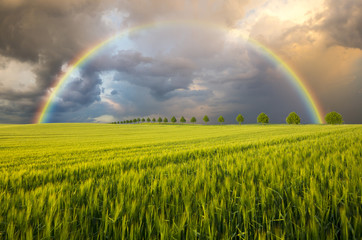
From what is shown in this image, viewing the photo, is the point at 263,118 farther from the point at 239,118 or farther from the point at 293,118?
the point at 239,118

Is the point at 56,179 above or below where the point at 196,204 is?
below

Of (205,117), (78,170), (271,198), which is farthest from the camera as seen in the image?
(205,117)

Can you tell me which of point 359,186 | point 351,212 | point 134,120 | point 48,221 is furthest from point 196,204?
point 134,120

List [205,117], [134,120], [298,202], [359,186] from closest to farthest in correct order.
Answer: [298,202] → [359,186] → [205,117] → [134,120]

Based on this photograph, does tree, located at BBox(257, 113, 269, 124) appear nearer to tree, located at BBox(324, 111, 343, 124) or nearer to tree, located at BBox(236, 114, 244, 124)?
tree, located at BBox(236, 114, 244, 124)

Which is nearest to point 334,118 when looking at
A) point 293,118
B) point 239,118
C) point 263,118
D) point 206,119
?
point 293,118

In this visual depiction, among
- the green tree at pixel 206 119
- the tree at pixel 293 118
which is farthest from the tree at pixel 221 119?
the tree at pixel 293 118

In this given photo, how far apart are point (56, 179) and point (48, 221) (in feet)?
10.5

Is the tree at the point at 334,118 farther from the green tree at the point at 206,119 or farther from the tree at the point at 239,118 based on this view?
the green tree at the point at 206,119

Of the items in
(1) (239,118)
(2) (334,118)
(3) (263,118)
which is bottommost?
(2) (334,118)

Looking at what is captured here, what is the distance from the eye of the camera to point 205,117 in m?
138

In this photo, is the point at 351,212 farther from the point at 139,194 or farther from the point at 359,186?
the point at 139,194

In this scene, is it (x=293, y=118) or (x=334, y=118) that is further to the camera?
(x=293, y=118)

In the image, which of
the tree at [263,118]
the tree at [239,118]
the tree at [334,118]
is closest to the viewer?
the tree at [334,118]
